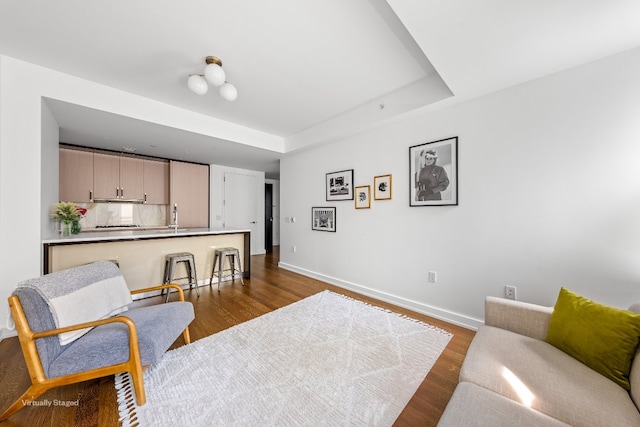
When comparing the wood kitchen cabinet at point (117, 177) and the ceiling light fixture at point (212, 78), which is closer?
the ceiling light fixture at point (212, 78)

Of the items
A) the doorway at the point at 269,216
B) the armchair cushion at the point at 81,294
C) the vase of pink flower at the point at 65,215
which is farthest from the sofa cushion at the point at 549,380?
the doorway at the point at 269,216

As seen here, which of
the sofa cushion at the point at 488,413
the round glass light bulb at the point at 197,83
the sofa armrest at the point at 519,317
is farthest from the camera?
Answer: the round glass light bulb at the point at 197,83

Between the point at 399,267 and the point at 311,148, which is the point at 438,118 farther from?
the point at 311,148

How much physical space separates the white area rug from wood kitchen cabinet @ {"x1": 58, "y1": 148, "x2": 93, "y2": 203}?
154 inches

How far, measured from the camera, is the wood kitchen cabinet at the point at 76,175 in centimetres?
386

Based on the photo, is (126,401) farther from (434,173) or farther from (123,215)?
(123,215)

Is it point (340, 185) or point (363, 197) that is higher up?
point (340, 185)

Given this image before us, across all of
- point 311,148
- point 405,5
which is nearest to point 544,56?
point 405,5

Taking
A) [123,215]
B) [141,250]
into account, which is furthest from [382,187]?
[123,215]

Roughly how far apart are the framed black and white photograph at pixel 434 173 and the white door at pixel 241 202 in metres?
4.61

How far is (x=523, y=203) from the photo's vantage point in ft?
6.93

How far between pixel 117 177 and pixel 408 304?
5.60 metres

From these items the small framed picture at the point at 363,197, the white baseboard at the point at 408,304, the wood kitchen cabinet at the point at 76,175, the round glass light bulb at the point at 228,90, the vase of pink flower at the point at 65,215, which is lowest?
the white baseboard at the point at 408,304

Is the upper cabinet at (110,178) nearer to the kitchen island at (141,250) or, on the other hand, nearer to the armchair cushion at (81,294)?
the kitchen island at (141,250)
